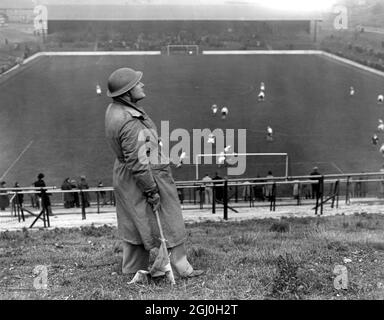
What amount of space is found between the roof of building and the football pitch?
441 inches

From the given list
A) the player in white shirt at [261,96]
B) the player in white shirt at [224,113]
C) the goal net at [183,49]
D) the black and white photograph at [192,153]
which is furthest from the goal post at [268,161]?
the goal net at [183,49]

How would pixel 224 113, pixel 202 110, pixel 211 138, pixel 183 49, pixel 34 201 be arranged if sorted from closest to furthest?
pixel 34 201 → pixel 211 138 → pixel 224 113 → pixel 202 110 → pixel 183 49

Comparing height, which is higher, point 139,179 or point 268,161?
point 139,179

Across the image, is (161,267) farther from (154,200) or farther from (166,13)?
(166,13)

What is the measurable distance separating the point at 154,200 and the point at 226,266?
1354 millimetres

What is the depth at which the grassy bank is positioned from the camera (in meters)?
4.71

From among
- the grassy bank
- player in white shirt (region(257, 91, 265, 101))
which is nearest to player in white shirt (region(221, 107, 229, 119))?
player in white shirt (region(257, 91, 265, 101))

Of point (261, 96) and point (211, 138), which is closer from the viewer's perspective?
point (211, 138)

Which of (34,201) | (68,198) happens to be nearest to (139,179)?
(68,198)

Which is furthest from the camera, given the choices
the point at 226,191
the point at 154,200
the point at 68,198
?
the point at 68,198

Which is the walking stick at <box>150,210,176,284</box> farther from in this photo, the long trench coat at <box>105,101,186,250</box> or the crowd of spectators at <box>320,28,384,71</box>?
the crowd of spectators at <box>320,28,384,71</box>

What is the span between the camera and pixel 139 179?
4719 millimetres

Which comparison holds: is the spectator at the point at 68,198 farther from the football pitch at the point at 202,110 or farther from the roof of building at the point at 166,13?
the roof of building at the point at 166,13

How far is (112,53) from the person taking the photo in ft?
157
